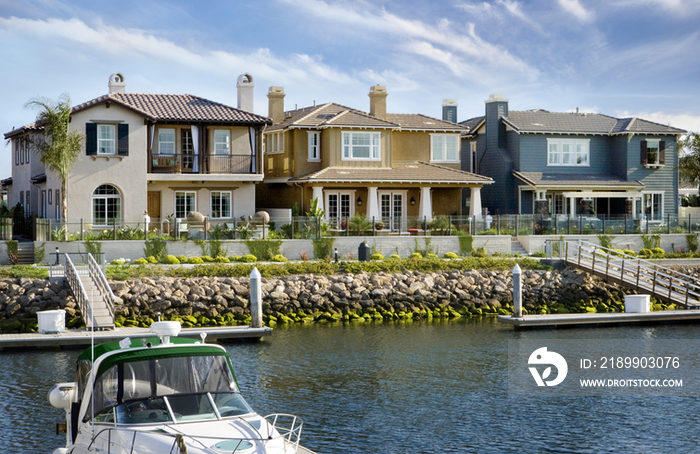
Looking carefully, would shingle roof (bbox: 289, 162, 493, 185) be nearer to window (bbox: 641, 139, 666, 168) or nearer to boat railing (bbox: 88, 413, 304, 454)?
window (bbox: 641, 139, 666, 168)

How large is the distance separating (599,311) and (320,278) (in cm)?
1201

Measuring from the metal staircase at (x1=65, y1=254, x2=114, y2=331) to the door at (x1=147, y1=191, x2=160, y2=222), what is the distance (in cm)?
1043

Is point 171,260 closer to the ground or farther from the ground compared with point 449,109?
closer to the ground

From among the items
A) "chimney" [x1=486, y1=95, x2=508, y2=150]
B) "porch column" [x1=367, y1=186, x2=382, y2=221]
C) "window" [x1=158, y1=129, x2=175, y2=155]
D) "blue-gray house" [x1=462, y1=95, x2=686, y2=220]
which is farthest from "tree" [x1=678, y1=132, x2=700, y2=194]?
"window" [x1=158, y1=129, x2=175, y2=155]

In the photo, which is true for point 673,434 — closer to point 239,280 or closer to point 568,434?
point 568,434

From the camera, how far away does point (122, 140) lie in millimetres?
38406

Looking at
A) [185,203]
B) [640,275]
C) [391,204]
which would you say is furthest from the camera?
[391,204]

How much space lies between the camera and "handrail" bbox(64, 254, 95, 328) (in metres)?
26.7

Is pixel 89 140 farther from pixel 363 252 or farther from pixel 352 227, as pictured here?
pixel 363 252

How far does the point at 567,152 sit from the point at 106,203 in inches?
1092

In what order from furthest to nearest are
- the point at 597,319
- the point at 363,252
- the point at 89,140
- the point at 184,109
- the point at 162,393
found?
1. the point at 184,109
2. the point at 89,140
3. the point at 363,252
4. the point at 597,319
5. the point at 162,393

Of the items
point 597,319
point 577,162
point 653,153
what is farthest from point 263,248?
point 653,153

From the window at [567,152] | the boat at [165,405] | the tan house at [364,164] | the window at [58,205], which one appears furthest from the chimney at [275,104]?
the boat at [165,405]

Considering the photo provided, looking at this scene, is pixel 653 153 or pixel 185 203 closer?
pixel 185 203
